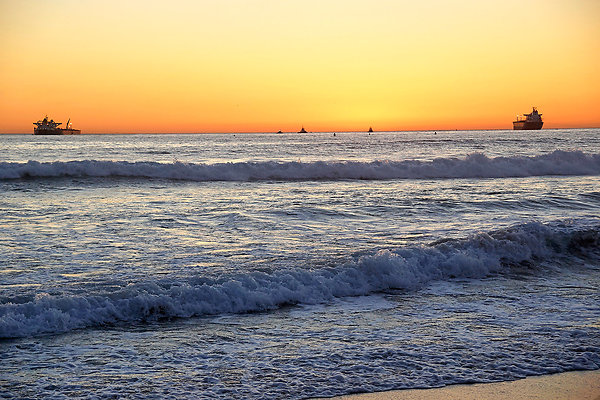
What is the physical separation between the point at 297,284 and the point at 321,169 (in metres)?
21.3

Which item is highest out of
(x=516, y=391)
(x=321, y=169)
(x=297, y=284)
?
(x=321, y=169)

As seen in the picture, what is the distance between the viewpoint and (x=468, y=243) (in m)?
9.68

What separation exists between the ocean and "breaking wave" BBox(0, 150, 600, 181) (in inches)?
403

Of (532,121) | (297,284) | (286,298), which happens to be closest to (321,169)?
(297,284)

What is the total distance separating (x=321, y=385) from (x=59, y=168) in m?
23.8

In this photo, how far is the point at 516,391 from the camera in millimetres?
4406

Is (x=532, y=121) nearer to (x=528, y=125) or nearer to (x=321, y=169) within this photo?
(x=528, y=125)

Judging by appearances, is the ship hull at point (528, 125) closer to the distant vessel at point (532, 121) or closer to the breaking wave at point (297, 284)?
the distant vessel at point (532, 121)

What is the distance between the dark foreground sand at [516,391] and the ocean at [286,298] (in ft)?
0.45

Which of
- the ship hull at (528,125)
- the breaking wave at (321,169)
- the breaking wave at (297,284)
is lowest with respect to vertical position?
the breaking wave at (297,284)

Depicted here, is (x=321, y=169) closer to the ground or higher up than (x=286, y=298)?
higher up

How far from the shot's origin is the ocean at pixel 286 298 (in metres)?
4.72

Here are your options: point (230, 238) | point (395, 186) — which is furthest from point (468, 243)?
point (395, 186)

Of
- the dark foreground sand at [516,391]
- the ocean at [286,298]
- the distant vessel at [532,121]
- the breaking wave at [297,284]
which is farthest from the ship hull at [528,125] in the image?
the dark foreground sand at [516,391]
